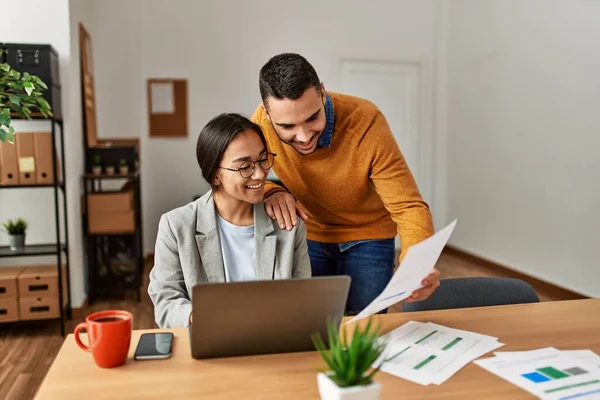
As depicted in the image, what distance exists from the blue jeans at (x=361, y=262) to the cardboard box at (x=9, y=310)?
2.31 metres

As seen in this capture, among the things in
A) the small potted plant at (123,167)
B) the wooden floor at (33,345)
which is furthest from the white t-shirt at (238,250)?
the small potted plant at (123,167)

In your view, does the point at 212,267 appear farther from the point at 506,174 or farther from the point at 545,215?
the point at 506,174

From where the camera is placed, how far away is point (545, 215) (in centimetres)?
A: 452

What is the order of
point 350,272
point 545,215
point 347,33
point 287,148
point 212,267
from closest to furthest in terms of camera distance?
point 212,267, point 287,148, point 350,272, point 545,215, point 347,33

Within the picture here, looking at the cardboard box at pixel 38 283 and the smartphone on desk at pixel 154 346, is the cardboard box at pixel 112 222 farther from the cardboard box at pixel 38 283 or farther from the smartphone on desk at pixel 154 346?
the smartphone on desk at pixel 154 346

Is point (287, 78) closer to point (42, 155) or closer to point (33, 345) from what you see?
point (42, 155)

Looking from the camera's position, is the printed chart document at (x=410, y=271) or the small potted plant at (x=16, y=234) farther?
the small potted plant at (x=16, y=234)

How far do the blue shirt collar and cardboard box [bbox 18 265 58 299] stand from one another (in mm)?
2410

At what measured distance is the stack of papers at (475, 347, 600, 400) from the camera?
100cm

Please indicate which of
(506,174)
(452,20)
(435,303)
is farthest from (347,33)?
(435,303)

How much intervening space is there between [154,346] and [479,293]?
3.15ft

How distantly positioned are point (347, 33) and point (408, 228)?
4.63 metres

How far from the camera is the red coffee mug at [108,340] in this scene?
1.07 m

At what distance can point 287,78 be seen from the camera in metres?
1.55
